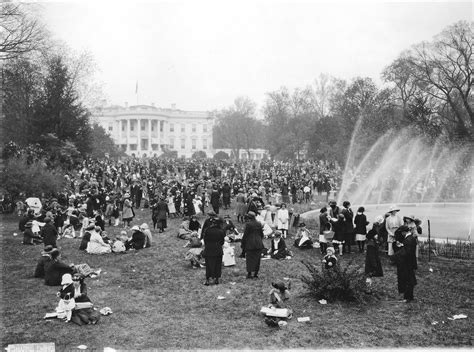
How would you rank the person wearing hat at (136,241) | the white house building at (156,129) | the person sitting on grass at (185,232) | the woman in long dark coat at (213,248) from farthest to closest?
the white house building at (156,129) → the person sitting on grass at (185,232) → the person wearing hat at (136,241) → the woman in long dark coat at (213,248)

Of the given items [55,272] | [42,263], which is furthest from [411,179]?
[55,272]

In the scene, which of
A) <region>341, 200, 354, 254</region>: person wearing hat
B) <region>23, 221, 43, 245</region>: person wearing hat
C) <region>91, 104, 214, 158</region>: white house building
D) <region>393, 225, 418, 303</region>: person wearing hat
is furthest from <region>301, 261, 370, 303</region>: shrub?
<region>91, 104, 214, 158</region>: white house building

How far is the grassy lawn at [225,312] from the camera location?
7.78 metres

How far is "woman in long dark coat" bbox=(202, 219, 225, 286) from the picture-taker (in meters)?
11.1

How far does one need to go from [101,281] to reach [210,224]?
3.17 metres

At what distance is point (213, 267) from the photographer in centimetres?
1138

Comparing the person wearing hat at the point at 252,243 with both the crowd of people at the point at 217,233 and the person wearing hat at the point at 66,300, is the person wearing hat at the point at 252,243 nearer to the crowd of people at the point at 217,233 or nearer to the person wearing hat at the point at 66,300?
the crowd of people at the point at 217,233

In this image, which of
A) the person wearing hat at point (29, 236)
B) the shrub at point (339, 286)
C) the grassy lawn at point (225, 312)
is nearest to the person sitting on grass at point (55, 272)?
the grassy lawn at point (225, 312)

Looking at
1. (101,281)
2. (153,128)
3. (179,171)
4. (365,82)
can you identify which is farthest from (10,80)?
(153,128)

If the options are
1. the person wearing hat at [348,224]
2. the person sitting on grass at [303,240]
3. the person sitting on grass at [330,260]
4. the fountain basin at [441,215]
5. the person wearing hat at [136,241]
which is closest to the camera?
the person sitting on grass at [330,260]

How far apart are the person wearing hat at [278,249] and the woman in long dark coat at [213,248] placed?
3.40m

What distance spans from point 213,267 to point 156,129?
96572 mm

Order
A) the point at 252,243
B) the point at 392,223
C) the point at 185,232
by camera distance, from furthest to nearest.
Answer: the point at 185,232, the point at 392,223, the point at 252,243

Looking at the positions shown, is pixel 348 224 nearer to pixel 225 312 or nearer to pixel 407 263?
pixel 407 263
